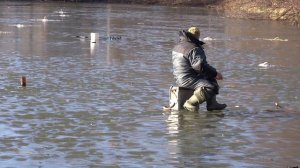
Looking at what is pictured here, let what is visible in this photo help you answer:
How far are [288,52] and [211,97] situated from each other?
14.3m

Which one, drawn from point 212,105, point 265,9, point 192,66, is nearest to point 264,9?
point 265,9

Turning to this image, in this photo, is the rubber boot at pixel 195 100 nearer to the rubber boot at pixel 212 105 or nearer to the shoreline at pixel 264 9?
the rubber boot at pixel 212 105

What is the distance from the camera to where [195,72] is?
532 inches

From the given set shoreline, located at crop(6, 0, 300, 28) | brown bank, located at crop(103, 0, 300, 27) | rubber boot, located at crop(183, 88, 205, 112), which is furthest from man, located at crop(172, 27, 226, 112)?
brown bank, located at crop(103, 0, 300, 27)

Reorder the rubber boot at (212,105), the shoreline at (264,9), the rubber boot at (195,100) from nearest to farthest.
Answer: the rubber boot at (195,100)
the rubber boot at (212,105)
the shoreline at (264,9)

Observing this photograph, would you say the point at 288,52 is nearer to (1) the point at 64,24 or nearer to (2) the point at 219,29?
(2) the point at 219,29

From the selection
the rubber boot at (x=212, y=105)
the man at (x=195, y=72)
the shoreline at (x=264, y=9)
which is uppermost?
the man at (x=195, y=72)

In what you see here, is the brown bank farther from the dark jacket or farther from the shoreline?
the dark jacket

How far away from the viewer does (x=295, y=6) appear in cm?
4638

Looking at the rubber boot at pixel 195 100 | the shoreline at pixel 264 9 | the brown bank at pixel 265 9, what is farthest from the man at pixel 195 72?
the brown bank at pixel 265 9

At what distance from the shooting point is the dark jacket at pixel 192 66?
1345 centimetres

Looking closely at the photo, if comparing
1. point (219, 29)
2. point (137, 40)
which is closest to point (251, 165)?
point (137, 40)

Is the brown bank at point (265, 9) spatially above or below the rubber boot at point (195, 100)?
below

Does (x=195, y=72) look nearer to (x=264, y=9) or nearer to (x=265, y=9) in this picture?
(x=265, y=9)
